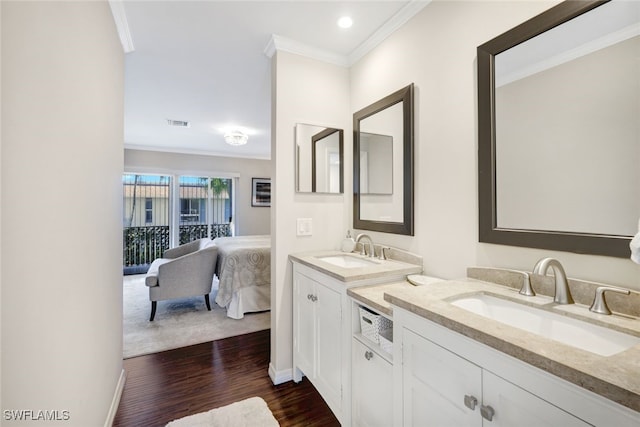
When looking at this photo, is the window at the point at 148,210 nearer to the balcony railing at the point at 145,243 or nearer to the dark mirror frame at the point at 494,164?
the balcony railing at the point at 145,243

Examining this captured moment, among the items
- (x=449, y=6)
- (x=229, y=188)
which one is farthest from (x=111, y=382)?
(x=229, y=188)

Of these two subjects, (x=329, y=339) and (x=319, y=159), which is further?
(x=319, y=159)

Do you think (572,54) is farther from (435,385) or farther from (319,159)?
(319,159)

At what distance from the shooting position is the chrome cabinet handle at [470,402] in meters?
0.82

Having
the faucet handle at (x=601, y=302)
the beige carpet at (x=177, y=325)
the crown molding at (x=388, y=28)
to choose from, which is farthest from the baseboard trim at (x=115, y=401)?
the crown molding at (x=388, y=28)

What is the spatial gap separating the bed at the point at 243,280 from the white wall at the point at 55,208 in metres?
1.84

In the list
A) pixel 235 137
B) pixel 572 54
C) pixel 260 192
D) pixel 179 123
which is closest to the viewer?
pixel 572 54

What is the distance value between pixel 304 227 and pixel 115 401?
172cm

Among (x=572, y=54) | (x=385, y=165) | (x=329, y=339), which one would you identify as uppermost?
(x=572, y=54)

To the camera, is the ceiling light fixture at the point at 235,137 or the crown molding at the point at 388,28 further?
the ceiling light fixture at the point at 235,137

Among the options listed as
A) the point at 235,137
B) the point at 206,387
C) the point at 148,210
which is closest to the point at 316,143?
the point at 206,387

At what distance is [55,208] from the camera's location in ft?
3.21

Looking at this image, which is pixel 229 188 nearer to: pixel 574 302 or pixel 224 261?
pixel 224 261

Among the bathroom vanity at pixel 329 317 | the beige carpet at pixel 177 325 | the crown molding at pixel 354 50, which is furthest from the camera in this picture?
the beige carpet at pixel 177 325
